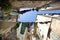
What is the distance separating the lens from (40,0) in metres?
1.46

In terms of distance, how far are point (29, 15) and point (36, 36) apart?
2114 millimetres

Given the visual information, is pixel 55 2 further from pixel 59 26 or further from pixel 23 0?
pixel 23 0

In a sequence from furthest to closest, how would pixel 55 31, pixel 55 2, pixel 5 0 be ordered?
pixel 55 31, pixel 55 2, pixel 5 0

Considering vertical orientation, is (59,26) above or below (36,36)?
above

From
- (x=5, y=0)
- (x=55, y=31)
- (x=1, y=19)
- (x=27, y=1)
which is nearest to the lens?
(x=5, y=0)

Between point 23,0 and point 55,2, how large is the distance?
54 cm

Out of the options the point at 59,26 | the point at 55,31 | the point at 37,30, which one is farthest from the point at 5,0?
the point at 37,30

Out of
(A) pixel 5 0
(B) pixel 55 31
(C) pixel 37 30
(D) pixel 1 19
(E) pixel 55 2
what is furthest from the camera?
(C) pixel 37 30

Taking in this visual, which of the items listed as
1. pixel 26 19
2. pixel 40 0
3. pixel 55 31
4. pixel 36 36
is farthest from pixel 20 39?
pixel 40 0

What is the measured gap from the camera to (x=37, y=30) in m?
4.27

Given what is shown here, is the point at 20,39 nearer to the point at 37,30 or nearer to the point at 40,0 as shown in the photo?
the point at 37,30

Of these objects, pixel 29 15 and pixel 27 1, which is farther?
pixel 29 15

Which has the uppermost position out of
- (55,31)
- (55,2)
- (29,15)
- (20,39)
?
(55,2)

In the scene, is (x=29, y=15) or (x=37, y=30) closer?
(x=29, y=15)
